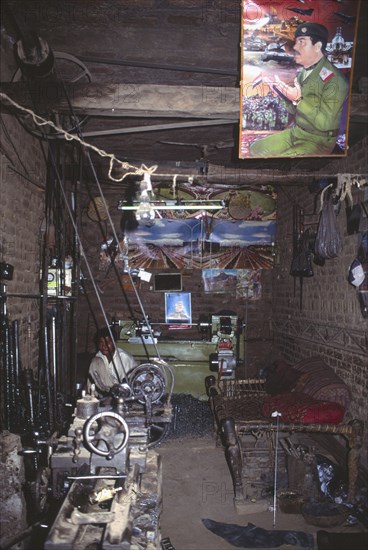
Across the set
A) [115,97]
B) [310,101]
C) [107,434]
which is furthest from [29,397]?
[310,101]

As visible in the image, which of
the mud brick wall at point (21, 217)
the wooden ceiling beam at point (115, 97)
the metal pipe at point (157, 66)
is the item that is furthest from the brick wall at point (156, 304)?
the wooden ceiling beam at point (115, 97)

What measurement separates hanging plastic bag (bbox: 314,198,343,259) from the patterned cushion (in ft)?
6.09

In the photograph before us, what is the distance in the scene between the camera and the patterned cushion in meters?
5.83

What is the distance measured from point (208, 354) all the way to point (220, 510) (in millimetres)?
4156

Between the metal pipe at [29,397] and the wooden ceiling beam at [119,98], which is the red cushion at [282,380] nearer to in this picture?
the metal pipe at [29,397]

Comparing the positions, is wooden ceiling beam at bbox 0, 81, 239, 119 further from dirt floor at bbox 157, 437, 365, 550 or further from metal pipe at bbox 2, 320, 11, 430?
dirt floor at bbox 157, 437, 365, 550

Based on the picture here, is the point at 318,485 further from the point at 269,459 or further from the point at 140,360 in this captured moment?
the point at 140,360

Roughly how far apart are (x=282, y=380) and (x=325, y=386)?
3.75 ft

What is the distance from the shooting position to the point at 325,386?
5.90 metres

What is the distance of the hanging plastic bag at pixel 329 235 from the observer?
620 cm


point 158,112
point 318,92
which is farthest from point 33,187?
point 318,92

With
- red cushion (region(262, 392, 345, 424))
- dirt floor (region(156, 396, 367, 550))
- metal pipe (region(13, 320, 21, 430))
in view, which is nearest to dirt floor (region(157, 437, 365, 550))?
dirt floor (region(156, 396, 367, 550))

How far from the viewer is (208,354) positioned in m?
8.96

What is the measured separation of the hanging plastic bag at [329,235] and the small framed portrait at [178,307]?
194 inches
